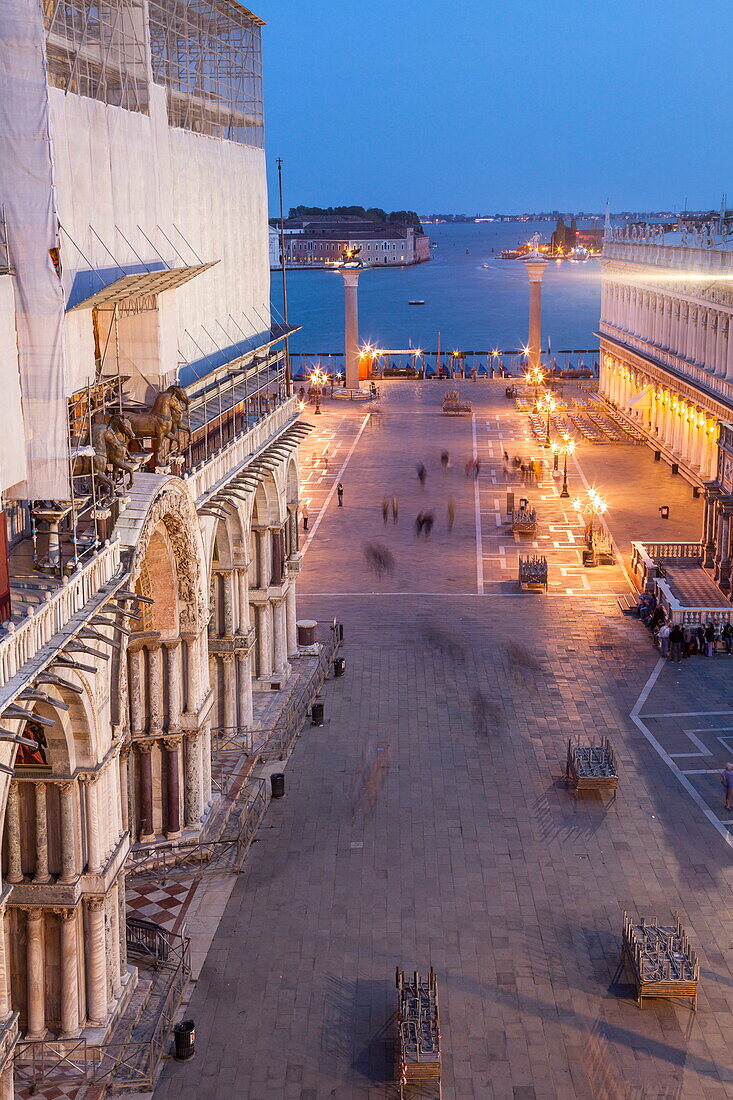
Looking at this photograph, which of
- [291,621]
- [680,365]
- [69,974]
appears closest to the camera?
[69,974]

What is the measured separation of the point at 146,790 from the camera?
22.5 m

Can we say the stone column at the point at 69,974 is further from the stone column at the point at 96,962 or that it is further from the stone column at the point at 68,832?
the stone column at the point at 68,832

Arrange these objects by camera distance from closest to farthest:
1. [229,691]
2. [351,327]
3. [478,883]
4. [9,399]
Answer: [9,399] < [478,883] < [229,691] < [351,327]

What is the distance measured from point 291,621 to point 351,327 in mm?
50960

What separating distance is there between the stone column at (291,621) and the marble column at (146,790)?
1032 cm

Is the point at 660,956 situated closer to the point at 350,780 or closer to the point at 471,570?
the point at 350,780

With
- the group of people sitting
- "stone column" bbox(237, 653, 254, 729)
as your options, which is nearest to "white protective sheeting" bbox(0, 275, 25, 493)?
"stone column" bbox(237, 653, 254, 729)

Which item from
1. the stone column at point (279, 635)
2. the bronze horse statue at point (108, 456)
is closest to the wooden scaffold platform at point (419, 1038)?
the bronze horse statue at point (108, 456)

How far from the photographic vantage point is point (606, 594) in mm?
40188

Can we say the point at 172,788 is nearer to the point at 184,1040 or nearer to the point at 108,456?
the point at 184,1040

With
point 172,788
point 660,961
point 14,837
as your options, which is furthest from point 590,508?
point 14,837

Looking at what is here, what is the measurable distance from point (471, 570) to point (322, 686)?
12.6m

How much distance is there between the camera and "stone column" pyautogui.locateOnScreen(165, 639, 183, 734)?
21969 mm

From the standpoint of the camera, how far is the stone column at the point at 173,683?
22.0m
